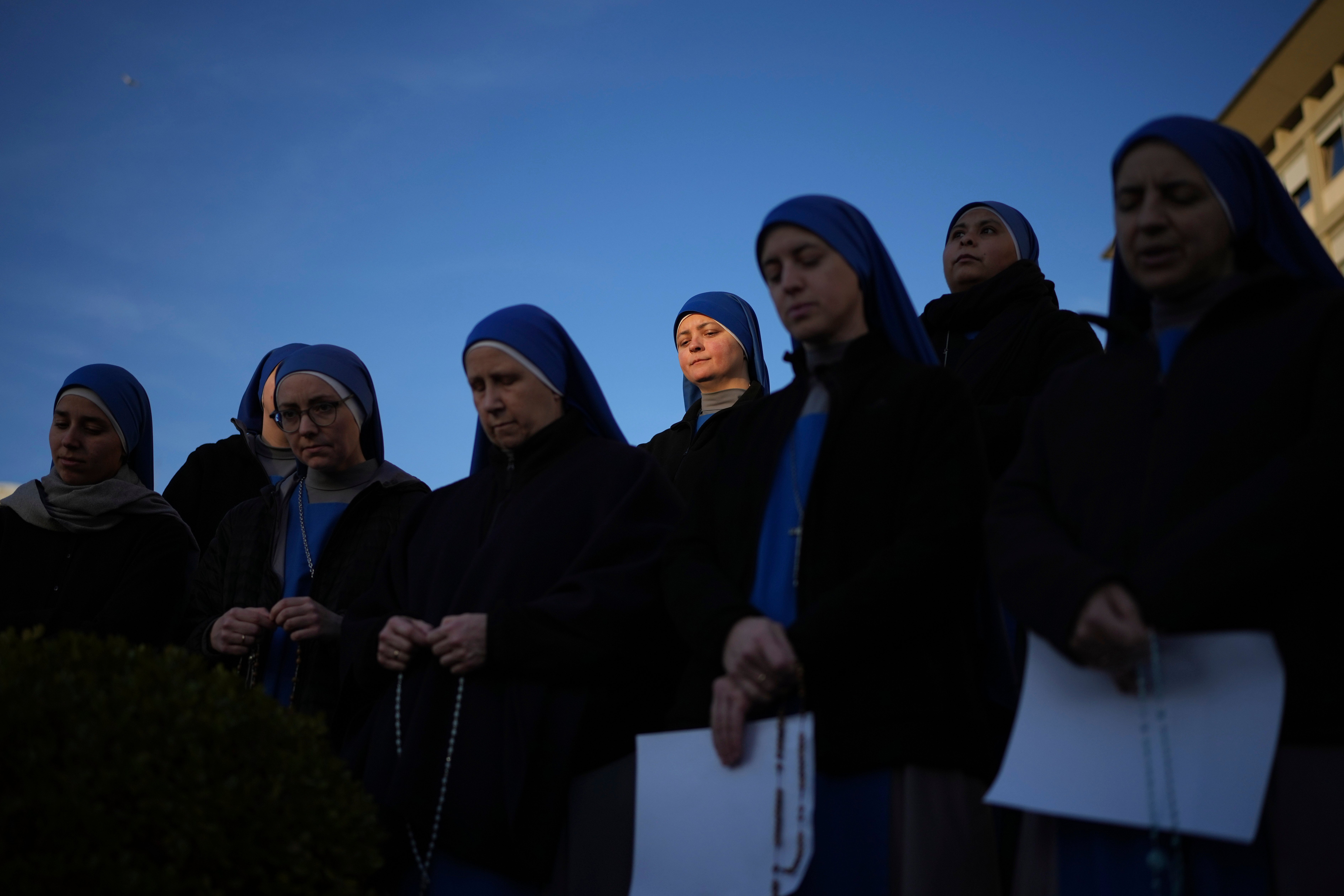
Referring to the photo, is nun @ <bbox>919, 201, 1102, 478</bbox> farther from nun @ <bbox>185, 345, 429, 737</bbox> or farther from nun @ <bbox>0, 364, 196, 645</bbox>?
nun @ <bbox>0, 364, 196, 645</bbox>

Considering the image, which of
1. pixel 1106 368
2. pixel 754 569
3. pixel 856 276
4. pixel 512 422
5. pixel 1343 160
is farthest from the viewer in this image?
pixel 1343 160

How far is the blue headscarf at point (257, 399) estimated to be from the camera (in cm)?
651

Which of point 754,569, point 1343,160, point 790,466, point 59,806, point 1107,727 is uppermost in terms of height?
point 1343,160

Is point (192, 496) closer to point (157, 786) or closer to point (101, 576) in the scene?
point (101, 576)

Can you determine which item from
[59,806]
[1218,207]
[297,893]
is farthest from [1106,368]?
[59,806]

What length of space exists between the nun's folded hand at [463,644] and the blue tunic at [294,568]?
3.55 feet

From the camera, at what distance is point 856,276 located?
3297 millimetres

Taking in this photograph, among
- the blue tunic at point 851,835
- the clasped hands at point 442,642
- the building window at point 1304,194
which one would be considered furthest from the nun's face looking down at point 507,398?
the building window at point 1304,194

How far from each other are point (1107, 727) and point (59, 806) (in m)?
2.11

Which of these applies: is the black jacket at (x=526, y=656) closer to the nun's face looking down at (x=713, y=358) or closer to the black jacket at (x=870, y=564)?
the black jacket at (x=870, y=564)

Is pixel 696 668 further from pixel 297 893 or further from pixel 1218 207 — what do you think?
pixel 1218 207

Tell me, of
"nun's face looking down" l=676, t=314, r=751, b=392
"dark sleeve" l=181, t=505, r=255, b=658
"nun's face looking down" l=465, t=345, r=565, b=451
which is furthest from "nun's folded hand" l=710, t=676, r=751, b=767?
"nun's face looking down" l=676, t=314, r=751, b=392

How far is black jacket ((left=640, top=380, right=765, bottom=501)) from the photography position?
5102 mm

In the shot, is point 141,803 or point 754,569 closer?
point 141,803
